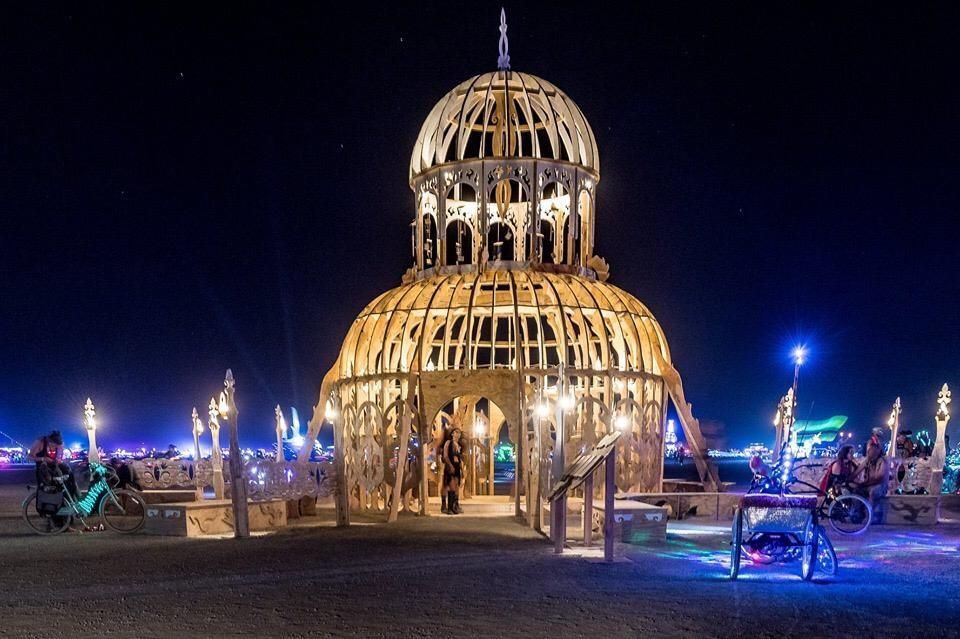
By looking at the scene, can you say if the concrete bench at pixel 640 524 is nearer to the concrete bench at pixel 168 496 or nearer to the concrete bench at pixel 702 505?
the concrete bench at pixel 702 505

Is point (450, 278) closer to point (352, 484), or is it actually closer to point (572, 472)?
point (352, 484)

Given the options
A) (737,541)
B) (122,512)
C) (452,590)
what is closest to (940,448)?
(737,541)

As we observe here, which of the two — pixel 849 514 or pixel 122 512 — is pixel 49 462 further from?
pixel 849 514

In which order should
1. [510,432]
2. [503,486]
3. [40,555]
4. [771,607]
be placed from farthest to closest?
[503,486]
[510,432]
[40,555]
[771,607]

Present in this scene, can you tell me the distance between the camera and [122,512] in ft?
54.4

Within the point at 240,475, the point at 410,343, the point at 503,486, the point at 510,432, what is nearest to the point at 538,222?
the point at 410,343

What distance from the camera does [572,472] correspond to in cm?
1273

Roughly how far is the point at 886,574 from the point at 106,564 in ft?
33.0

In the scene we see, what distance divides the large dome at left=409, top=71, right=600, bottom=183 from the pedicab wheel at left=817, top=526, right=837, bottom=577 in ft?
43.1

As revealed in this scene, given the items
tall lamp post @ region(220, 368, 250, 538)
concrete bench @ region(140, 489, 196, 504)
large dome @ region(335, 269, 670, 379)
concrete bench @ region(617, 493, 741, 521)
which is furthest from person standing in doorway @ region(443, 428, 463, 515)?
concrete bench @ region(140, 489, 196, 504)

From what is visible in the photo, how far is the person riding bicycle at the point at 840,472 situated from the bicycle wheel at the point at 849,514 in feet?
1.49

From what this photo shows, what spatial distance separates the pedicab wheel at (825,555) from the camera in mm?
10664

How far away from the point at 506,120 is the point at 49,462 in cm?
1273

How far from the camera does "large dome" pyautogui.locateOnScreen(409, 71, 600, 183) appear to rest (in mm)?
22250
